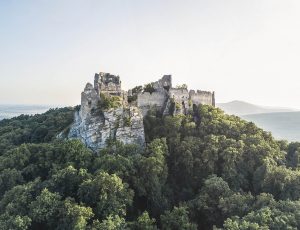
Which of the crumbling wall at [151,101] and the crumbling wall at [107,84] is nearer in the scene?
the crumbling wall at [107,84]

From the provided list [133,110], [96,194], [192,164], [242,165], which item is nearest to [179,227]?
[96,194]

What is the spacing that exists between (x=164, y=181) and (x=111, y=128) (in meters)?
13.5

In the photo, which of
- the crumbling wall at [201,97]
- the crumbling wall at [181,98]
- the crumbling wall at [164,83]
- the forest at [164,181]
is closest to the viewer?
the forest at [164,181]

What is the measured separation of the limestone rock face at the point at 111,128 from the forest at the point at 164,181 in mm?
2438

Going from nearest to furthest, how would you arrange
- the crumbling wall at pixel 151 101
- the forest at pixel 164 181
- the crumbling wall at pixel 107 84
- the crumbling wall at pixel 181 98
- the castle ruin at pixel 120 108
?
the forest at pixel 164 181, the castle ruin at pixel 120 108, the crumbling wall at pixel 107 84, the crumbling wall at pixel 151 101, the crumbling wall at pixel 181 98

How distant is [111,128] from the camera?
195 ft

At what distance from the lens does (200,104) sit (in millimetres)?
71688

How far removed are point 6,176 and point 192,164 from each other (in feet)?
96.7

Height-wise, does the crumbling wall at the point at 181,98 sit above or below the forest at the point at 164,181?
above

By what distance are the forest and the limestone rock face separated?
2438mm

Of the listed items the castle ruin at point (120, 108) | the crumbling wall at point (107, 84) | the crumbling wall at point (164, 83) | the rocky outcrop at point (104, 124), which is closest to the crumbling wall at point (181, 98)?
the castle ruin at point (120, 108)

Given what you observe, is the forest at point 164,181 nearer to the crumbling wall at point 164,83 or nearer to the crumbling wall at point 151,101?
the crumbling wall at point 151,101

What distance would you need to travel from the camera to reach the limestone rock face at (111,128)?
5872cm

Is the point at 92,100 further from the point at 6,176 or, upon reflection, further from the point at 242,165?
the point at 242,165
